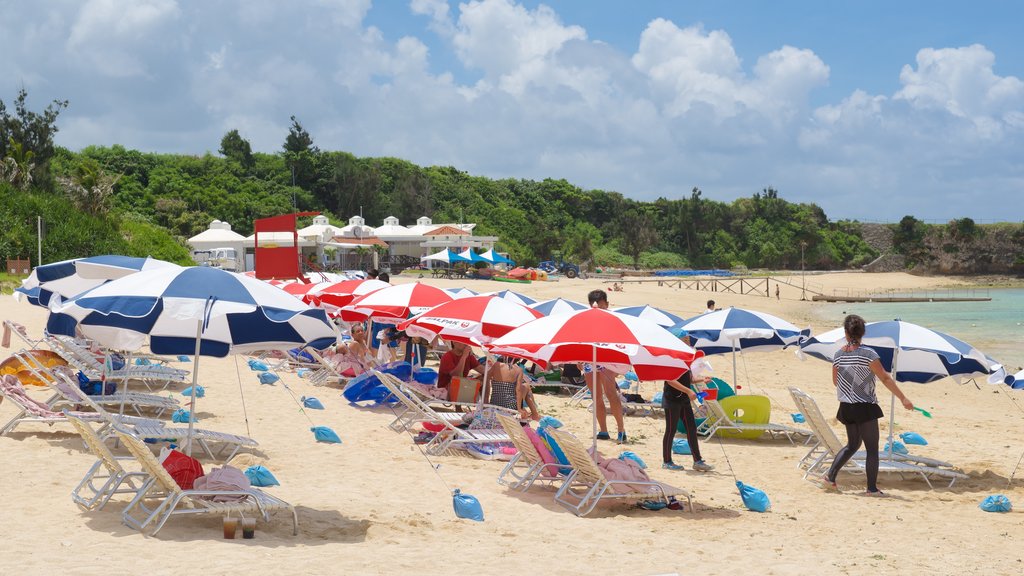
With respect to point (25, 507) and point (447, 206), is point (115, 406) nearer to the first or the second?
point (25, 507)

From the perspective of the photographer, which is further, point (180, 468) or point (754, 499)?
point (754, 499)

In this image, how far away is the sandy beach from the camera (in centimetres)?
507

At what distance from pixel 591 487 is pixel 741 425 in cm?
A: 368

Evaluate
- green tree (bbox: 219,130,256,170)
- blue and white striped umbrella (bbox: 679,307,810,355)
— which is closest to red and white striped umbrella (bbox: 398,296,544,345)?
blue and white striped umbrella (bbox: 679,307,810,355)

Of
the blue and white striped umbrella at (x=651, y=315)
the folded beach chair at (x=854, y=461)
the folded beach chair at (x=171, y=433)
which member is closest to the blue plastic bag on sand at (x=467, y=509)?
the folded beach chair at (x=171, y=433)

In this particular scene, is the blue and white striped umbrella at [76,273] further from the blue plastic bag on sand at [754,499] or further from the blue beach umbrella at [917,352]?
the blue beach umbrella at [917,352]

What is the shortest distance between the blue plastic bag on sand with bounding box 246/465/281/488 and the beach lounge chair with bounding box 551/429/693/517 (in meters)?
2.06

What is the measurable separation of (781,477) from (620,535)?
9.22 ft

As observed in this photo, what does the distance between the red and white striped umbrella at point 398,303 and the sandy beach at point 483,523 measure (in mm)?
1408

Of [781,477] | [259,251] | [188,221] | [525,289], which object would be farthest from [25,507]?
[188,221]

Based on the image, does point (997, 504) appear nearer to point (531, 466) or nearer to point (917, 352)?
point (917, 352)

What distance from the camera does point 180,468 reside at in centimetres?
571

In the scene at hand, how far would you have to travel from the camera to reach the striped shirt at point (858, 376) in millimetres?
7125

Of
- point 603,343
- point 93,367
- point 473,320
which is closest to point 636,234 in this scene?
point 93,367
